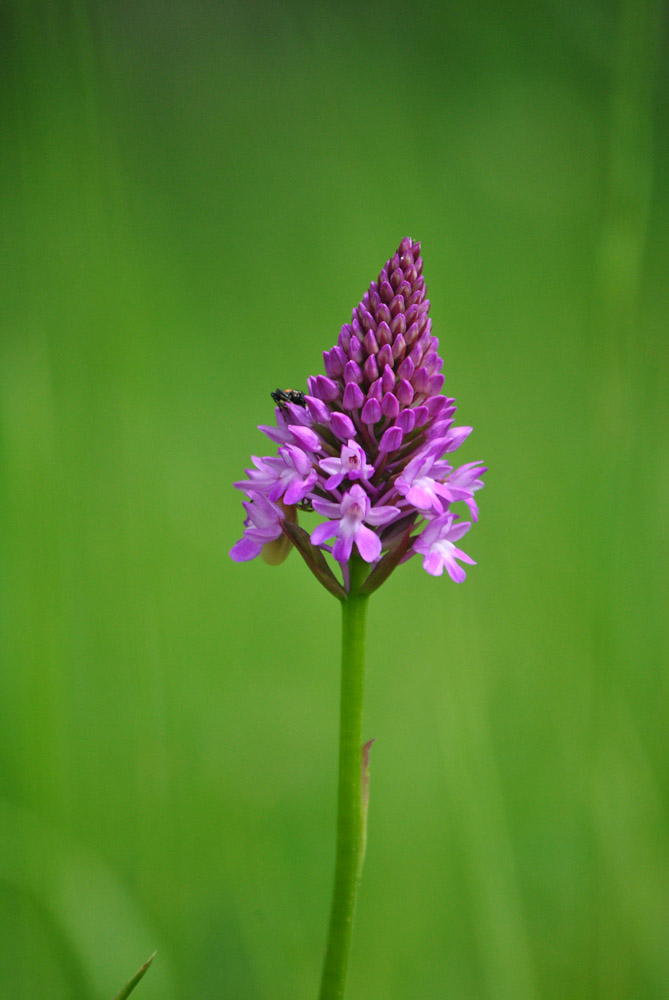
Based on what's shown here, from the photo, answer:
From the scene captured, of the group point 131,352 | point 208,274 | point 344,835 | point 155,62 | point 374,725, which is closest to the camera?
point 344,835

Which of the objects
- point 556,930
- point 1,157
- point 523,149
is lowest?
point 556,930

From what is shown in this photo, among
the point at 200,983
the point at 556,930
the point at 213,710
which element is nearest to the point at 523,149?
the point at 213,710

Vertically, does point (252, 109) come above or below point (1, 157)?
above

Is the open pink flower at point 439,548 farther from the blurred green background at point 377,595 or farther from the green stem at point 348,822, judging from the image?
the blurred green background at point 377,595

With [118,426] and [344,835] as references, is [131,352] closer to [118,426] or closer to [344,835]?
[118,426]

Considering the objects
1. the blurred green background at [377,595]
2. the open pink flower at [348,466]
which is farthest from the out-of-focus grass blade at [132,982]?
the open pink flower at [348,466]

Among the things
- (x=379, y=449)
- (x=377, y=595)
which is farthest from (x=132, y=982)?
(x=377, y=595)

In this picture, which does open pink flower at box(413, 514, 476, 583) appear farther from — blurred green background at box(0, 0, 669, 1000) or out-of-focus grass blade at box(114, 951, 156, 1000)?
out-of-focus grass blade at box(114, 951, 156, 1000)

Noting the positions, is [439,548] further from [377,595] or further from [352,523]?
[377,595]
